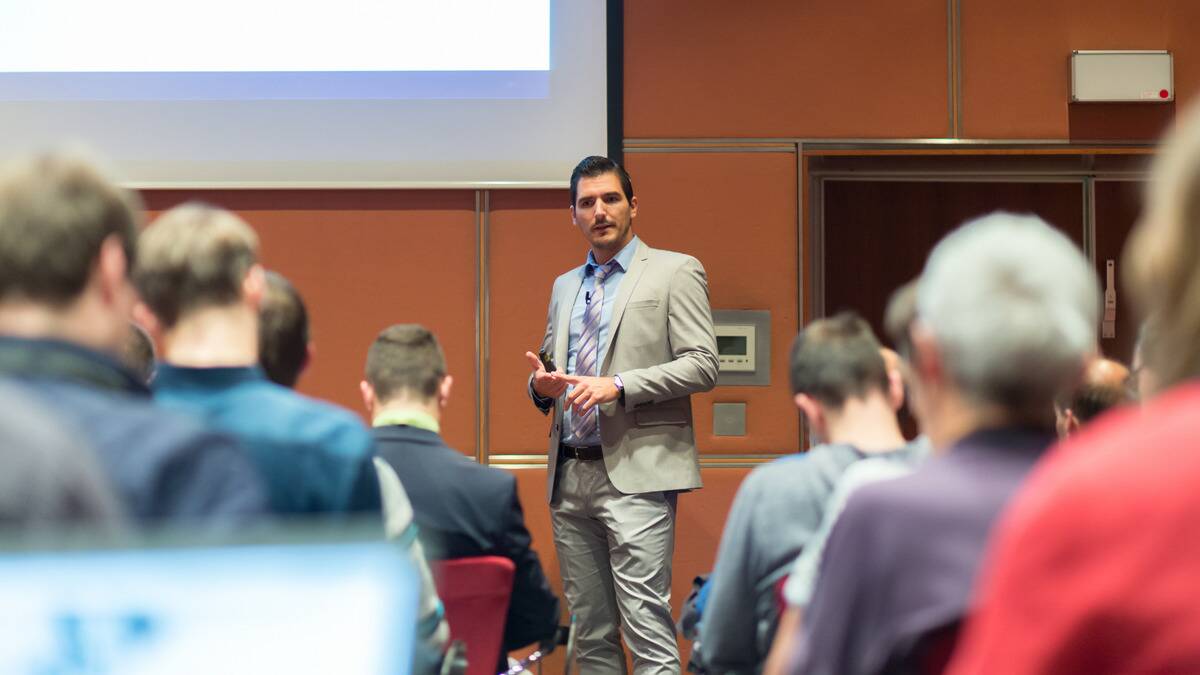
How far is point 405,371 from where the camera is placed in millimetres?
2348

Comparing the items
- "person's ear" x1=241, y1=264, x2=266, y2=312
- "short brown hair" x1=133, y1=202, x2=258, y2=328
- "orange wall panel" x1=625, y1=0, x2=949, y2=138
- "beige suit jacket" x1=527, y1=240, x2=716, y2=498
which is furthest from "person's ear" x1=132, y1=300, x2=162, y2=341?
"orange wall panel" x1=625, y1=0, x2=949, y2=138

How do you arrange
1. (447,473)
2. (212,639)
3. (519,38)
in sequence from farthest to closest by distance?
1. (519,38)
2. (447,473)
3. (212,639)

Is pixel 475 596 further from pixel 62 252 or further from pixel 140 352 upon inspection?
pixel 62 252

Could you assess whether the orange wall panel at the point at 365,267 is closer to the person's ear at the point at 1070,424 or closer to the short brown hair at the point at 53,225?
the person's ear at the point at 1070,424

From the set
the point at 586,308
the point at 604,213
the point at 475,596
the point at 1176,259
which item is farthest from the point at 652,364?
the point at 1176,259

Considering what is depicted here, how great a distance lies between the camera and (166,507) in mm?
999

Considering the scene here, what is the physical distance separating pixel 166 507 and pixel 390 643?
1.08 feet

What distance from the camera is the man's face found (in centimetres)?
373

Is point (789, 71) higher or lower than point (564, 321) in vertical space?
higher

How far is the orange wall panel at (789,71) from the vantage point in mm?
4461

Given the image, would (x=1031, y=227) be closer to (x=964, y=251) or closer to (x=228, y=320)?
(x=964, y=251)

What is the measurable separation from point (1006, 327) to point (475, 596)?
46.3 inches

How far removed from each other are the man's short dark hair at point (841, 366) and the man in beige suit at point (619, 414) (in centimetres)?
148

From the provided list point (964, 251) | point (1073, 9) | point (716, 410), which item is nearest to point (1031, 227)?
point (964, 251)
